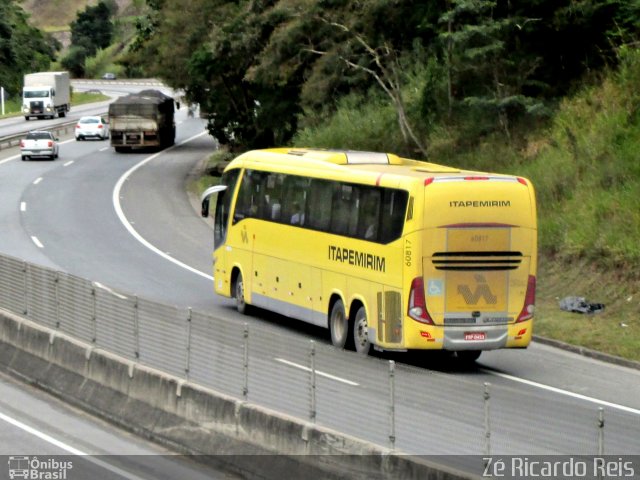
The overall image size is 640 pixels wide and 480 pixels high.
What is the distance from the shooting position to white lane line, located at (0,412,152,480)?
15.2 metres

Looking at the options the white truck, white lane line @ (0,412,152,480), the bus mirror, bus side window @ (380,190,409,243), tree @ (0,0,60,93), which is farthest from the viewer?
tree @ (0,0,60,93)

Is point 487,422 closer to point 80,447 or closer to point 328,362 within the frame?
point 328,362

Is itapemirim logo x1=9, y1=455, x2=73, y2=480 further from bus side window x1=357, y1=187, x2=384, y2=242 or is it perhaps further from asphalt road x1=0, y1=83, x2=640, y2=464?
bus side window x1=357, y1=187, x2=384, y2=242

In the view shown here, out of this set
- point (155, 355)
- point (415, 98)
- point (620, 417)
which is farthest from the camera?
point (415, 98)

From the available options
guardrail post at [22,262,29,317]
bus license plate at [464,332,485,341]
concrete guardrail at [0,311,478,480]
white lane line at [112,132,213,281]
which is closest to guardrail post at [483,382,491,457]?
concrete guardrail at [0,311,478,480]

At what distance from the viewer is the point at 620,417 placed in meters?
11.7

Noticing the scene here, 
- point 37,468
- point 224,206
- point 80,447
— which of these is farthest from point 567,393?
point 224,206

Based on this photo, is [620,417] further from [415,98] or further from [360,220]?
[415,98]

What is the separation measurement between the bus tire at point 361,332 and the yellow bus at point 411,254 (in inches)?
0.9

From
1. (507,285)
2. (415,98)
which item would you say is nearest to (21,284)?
(507,285)

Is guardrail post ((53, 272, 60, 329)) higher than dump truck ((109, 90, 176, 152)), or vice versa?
guardrail post ((53, 272, 60, 329))

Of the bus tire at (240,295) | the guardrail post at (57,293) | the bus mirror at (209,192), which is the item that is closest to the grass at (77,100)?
the bus mirror at (209,192)

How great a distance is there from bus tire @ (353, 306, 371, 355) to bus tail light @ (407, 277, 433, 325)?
1512 mm

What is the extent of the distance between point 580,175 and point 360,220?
10683 millimetres
